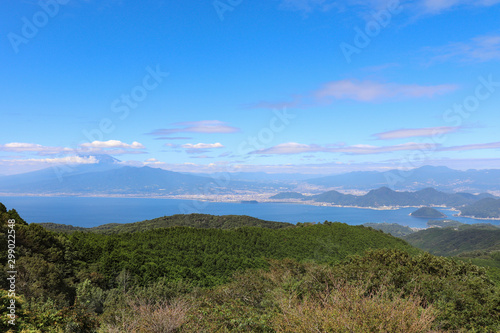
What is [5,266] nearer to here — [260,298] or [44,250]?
[44,250]

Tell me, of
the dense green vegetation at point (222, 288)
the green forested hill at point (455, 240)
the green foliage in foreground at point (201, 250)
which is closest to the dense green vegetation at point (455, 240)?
the green forested hill at point (455, 240)

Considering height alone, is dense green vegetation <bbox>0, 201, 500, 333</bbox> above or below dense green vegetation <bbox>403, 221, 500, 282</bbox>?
above

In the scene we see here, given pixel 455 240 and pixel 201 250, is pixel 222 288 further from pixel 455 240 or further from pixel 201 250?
pixel 455 240

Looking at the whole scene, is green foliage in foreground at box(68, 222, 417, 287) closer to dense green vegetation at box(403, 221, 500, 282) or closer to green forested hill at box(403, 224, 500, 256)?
dense green vegetation at box(403, 221, 500, 282)

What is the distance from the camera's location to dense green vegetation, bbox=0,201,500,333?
732 centimetres

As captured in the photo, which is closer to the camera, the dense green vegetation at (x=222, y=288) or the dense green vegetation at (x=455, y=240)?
the dense green vegetation at (x=222, y=288)

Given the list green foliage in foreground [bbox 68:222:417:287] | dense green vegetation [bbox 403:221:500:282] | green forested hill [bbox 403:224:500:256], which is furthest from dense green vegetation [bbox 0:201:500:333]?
green forested hill [bbox 403:224:500:256]

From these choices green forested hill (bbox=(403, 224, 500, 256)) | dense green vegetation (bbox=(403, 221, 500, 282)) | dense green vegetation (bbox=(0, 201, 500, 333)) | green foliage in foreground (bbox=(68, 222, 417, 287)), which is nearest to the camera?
dense green vegetation (bbox=(0, 201, 500, 333))

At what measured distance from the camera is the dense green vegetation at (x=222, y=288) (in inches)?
288

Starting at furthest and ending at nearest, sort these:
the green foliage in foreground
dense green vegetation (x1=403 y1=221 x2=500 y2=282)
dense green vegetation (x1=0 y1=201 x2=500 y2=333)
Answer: dense green vegetation (x1=403 y1=221 x2=500 y2=282)
the green foliage in foreground
dense green vegetation (x1=0 y1=201 x2=500 y2=333)

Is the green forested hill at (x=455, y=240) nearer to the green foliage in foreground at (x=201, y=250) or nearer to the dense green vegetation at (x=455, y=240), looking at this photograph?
the dense green vegetation at (x=455, y=240)

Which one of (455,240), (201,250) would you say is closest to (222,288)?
(201,250)

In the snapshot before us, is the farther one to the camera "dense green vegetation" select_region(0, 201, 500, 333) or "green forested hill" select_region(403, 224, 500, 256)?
"green forested hill" select_region(403, 224, 500, 256)

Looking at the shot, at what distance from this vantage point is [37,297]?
12.0 metres
